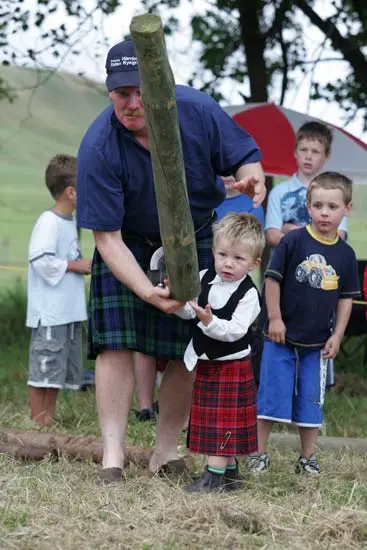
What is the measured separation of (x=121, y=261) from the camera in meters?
4.52

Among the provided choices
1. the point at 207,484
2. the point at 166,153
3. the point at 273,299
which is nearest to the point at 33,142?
the point at 273,299

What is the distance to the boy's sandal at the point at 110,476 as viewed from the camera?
4.60 meters

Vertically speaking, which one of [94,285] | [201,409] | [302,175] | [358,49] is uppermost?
[358,49]

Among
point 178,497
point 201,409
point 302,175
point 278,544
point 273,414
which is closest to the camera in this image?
point 278,544

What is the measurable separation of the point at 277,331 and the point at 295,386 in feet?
0.91

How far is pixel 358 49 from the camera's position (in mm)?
11703

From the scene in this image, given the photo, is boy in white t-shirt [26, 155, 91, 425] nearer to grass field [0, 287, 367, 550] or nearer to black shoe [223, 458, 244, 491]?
grass field [0, 287, 367, 550]

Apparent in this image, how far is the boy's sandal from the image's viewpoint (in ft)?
15.1

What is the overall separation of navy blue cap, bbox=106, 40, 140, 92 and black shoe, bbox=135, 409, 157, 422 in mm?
2800

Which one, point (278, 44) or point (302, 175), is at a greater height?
point (278, 44)

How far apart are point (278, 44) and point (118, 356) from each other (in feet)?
27.2

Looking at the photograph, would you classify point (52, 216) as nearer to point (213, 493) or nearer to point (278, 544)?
point (213, 493)

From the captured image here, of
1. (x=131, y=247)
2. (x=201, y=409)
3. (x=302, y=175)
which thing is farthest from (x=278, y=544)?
(x=302, y=175)

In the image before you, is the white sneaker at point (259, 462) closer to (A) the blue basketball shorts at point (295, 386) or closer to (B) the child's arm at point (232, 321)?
(A) the blue basketball shorts at point (295, 386)
